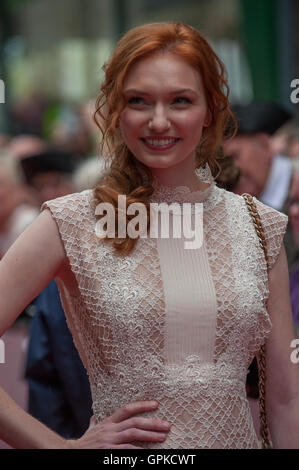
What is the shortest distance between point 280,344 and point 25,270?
2.15 feet

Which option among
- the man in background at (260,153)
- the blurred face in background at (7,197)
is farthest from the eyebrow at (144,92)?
the blurred face in background at (7,197)

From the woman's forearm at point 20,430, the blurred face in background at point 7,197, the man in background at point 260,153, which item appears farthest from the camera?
the blurred face in background at point 7,197

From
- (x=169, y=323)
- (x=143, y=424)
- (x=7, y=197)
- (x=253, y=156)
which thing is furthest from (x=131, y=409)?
(x=7, y=197)

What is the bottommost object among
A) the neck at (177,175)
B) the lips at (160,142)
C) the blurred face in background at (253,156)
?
the blurred face in background at (253,156)

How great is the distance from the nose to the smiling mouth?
0.11 ft

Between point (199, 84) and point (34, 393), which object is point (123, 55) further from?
point (34, 393)

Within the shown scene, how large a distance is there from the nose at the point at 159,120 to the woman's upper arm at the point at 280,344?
45cm

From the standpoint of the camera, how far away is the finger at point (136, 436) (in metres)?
2.02

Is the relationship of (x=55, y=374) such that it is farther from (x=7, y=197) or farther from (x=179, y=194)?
Answer: (x=7, y=197)

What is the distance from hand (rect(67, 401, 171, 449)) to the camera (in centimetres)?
202

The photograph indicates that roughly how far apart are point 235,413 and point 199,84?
0.79 meters

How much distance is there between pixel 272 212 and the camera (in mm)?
2244

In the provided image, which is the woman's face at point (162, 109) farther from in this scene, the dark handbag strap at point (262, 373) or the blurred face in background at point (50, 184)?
the blurred face in background at point (50, 184)

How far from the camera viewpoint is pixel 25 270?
2.00 meters
